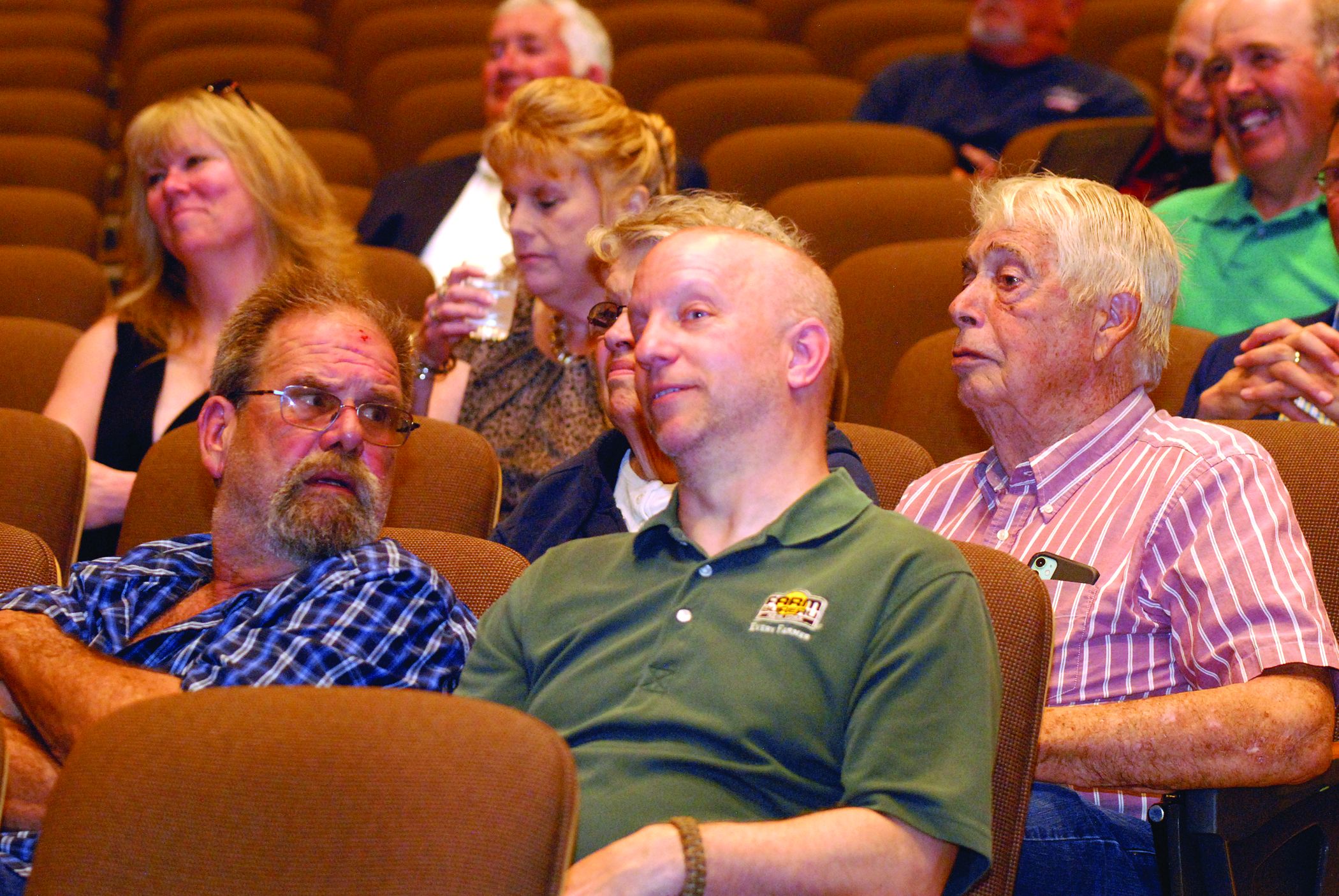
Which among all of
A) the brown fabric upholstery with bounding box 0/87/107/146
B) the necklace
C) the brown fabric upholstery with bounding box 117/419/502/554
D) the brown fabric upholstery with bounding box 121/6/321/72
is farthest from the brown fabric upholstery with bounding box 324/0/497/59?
the brown fabric upholstery with bounding box 117/419/502/554

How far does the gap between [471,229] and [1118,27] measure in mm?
2526

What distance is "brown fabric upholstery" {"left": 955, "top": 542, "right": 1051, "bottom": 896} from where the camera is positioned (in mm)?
1420

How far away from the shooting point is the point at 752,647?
4.71 ft

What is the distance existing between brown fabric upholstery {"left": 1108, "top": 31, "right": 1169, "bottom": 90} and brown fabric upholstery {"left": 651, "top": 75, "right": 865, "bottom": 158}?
0.88m

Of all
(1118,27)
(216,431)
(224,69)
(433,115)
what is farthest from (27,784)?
(1118,27)

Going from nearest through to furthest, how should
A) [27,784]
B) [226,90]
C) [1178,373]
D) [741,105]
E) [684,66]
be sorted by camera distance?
[27,784], [1178,373], [226,90], [741,105], [684,66]

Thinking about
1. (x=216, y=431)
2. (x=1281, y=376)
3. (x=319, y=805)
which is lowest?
(x=1281, y=376)

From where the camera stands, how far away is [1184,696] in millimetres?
1604

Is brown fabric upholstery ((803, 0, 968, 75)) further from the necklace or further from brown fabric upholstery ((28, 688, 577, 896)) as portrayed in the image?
brown fabric upholstery ((28, 688, 577, 896))

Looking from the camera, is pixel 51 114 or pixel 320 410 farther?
pixel 51 114

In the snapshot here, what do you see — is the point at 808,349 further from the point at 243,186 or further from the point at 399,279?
the point at 399,279

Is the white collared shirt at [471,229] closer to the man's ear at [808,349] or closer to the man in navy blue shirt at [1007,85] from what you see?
the man in navy blue shirt at [1007,85]

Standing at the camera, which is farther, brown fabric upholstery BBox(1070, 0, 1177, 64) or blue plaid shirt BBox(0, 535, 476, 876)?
brown fabric upholstery BBox(1070, 0, 1177, 64)

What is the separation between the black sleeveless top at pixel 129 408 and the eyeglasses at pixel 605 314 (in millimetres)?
851
